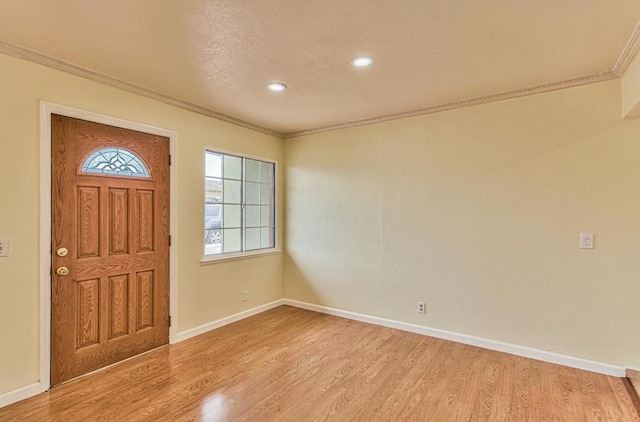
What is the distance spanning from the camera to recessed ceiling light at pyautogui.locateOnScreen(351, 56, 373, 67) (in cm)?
243

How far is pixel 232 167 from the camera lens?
412 cm

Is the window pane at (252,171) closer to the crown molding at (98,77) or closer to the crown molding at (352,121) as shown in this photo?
the crown molding at (352,121)

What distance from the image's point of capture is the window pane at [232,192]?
159 inches

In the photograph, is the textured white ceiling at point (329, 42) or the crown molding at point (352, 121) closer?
the textured white ceiling at point (329, 42)

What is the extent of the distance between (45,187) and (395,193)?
3.23 metres

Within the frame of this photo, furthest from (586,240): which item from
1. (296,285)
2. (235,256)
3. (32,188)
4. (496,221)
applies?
(32,188)

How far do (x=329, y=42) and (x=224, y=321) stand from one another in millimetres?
3189

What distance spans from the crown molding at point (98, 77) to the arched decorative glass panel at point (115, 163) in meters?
0.56

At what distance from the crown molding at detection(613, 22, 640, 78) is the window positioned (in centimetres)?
367

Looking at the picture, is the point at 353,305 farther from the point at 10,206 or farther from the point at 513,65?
the point at 10,206

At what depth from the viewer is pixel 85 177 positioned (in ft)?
8.86

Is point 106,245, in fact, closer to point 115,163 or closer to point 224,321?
point 115,163

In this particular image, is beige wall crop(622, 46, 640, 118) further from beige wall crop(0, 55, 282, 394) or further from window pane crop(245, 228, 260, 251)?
window pane crop(245, 228, 260, 251)

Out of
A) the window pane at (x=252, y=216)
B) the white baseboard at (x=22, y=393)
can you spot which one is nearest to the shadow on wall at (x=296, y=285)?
the window pane at (x=252, y=216)
